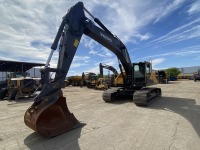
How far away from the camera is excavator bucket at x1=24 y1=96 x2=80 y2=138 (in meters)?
4.49

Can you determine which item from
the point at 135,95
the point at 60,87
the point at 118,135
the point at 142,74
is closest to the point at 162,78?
the point at 142,74

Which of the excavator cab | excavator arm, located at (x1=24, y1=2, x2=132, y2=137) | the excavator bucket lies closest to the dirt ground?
the excavator bucket

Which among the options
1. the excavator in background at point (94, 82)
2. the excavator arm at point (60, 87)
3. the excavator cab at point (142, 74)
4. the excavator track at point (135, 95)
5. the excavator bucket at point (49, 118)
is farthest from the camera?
the excavator in background at point (94, 82)

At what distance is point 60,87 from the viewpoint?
5207 millimetres

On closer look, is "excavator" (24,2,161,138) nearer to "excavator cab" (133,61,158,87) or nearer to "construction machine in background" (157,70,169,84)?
"excavator cab" (133,61,158,87)

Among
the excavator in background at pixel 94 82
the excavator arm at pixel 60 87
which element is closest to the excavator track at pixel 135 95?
the excavator arm at pixel 60 87

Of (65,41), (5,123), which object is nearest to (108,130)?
(65,41)

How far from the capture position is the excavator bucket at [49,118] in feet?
14.7

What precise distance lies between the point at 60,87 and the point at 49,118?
0.98m

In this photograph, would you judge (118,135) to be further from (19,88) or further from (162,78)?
(162,78)

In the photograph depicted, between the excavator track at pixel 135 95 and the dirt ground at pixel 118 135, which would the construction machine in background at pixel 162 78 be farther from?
the dirt ground at pixel 118 135

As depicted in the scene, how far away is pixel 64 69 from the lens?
18.1 ft

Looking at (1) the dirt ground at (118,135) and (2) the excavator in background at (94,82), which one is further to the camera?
(2) the excavator in background at (94,82)

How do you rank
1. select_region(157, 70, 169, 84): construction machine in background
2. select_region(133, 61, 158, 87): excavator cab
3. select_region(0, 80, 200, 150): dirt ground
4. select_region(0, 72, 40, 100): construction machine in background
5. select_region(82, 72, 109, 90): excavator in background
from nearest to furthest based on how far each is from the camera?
select_region(0, 80, 200, 150): dirt ground → select_region(133, 61, 158, 87): excavator cab → select_region(0, 72, 40, 100): construction machine in background → select_region(82, 72, 109, 90): excavator in background → select_region(157, 70, 169, 84): construction machine in background
